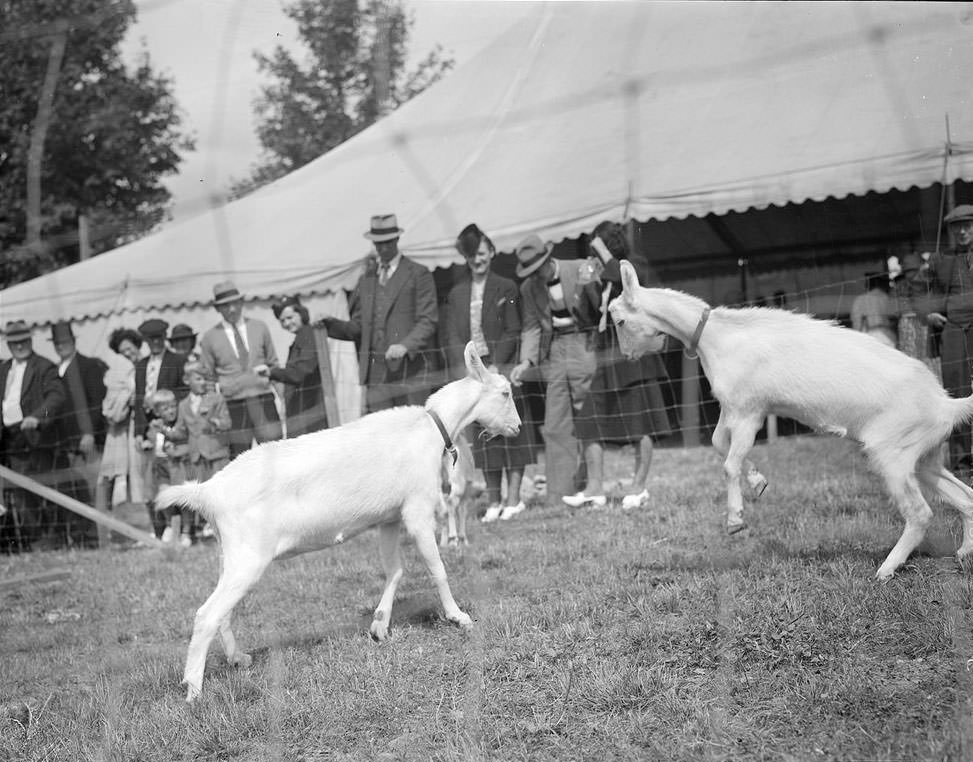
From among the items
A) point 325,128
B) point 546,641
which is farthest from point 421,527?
point 325,128

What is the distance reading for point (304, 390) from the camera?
1078cm

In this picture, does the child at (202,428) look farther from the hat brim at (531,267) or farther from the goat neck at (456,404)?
the goat neck at (456,404)

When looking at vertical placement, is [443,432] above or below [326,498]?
above

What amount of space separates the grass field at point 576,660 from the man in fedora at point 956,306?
0.98 metres

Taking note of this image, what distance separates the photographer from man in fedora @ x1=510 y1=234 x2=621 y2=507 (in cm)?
952

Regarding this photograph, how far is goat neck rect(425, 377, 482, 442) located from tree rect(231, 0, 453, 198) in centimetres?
1991

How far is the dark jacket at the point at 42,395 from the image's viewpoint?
1218 cm

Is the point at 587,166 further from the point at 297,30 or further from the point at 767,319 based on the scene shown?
the point at 297,30

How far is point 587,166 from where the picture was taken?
12.5m

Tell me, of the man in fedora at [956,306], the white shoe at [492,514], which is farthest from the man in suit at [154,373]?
the man in fedora at [956,306]

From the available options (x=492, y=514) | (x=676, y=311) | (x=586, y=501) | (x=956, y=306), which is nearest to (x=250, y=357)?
(x=492, y=514)

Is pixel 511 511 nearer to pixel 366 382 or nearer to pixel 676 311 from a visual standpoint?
pixel 366 382

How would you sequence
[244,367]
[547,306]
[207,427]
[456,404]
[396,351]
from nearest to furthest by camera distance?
1. [456,404]
2. [396,351]
3. [547,306]
4. [244,367]
5. [207,427]

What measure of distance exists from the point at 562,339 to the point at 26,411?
18.9ft
